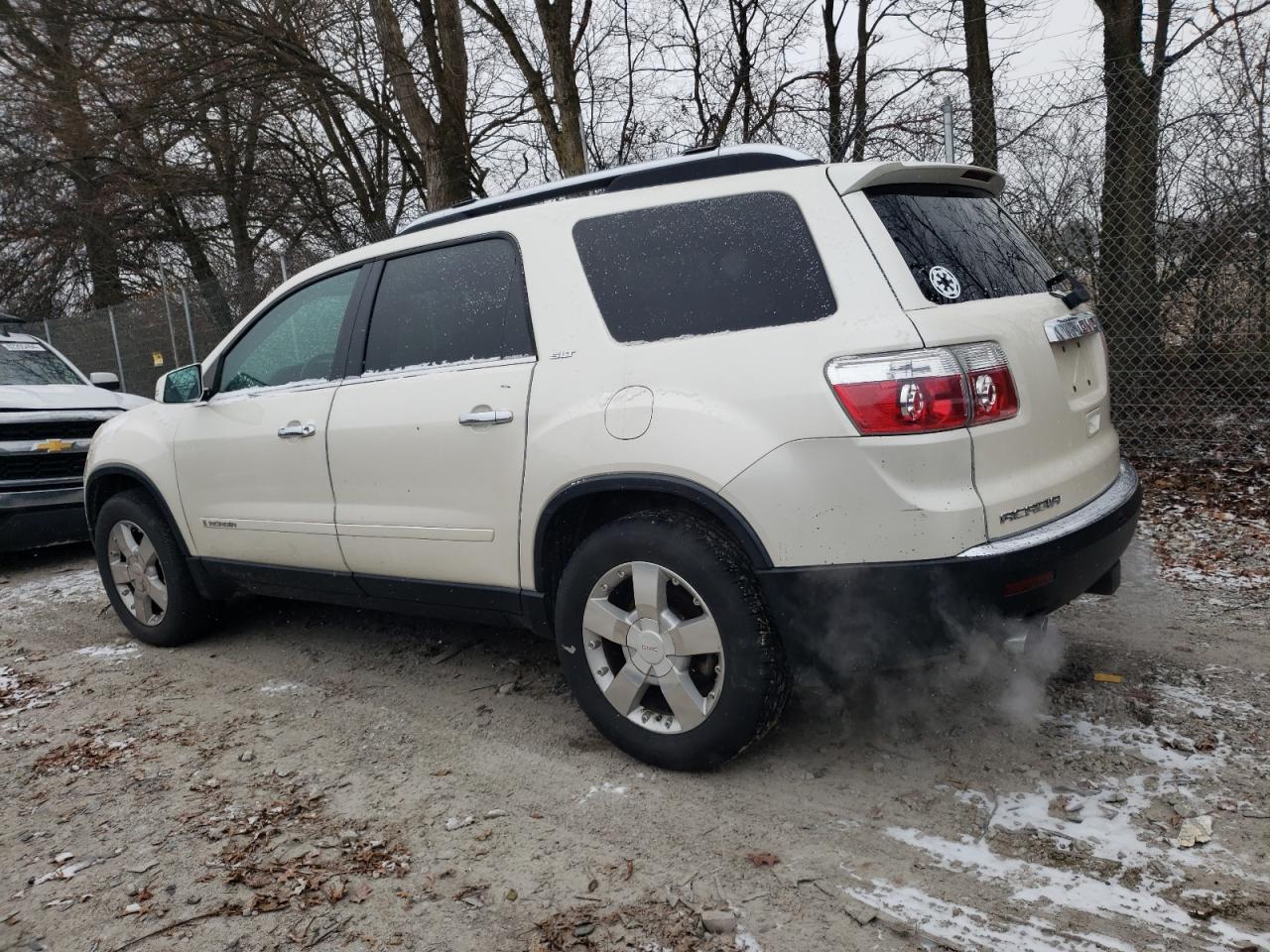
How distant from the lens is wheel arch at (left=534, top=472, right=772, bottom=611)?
272 centimetres

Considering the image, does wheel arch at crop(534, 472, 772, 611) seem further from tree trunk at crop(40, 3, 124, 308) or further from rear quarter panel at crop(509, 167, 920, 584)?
tree trunk at crop(40, 3, 124, 308)

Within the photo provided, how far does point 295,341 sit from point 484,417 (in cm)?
140

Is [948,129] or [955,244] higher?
[948,129]

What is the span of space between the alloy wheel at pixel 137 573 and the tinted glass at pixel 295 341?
105cm

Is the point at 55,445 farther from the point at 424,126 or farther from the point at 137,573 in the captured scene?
the point at 424,126

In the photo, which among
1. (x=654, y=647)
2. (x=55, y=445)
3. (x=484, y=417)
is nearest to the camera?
(x=654, y=647)

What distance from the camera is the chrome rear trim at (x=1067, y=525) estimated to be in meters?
2.52

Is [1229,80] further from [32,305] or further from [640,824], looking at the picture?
[32,305]

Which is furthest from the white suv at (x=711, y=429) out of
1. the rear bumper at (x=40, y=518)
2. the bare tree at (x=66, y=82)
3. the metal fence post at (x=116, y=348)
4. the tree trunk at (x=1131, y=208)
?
the metal fence post at (x=116, y=348)

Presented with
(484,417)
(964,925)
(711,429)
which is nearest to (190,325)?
(484,417)

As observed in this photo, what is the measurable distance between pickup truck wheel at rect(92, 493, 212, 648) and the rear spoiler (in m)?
3.60

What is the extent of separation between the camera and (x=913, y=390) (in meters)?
2.50

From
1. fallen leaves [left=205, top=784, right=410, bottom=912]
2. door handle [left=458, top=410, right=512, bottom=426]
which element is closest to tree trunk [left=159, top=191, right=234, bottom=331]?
door handle [left=458, top=410, right=512, bottom=426]

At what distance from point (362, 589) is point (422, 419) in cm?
87
